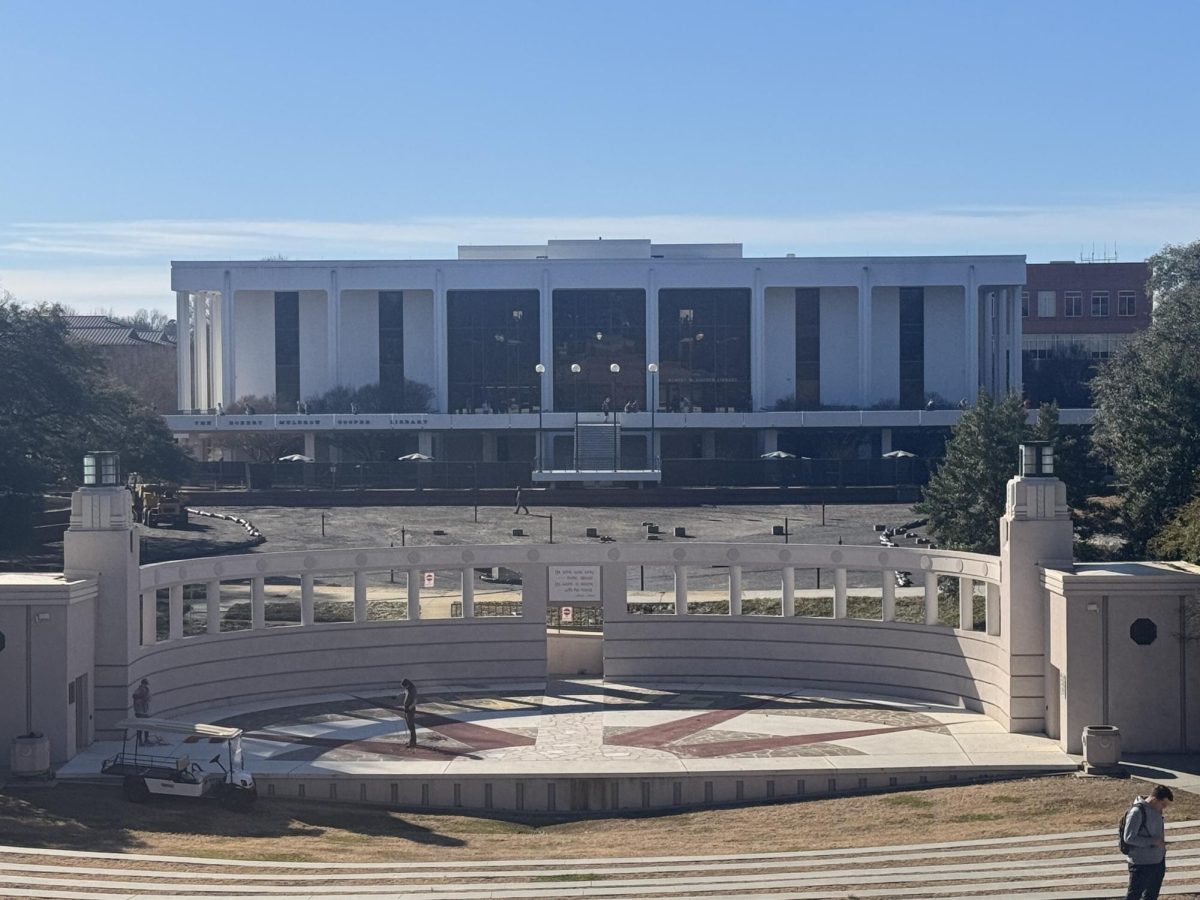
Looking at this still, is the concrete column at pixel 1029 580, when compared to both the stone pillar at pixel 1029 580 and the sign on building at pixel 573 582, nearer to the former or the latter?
the stone pillar at pixel 1029 580

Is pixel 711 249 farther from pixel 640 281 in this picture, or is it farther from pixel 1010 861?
pixel 1010 861

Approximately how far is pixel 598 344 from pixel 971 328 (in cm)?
2387

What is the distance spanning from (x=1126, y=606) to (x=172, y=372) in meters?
116

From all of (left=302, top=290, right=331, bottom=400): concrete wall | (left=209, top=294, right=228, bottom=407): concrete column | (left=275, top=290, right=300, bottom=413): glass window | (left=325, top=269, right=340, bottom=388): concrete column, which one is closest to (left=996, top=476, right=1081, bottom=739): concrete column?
(left=325, top=269, right=340, bottom=388): concrete column

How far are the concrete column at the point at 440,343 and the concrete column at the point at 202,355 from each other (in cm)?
1601

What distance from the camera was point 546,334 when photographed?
10106 centimetres

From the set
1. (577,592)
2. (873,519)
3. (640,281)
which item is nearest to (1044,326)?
(640,281)

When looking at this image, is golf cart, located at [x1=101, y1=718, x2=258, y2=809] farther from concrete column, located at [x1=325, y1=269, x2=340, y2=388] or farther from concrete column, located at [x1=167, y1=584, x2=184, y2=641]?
concrete column, located at [x1=325, y1=269, x2=340, y2=388]

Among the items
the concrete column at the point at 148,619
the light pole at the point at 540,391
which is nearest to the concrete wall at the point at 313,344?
the light pole at the point at 540,391

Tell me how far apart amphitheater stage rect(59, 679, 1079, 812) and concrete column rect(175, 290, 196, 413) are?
6919 cm

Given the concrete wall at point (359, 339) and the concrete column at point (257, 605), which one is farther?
the concrete wall at point (359, 339)

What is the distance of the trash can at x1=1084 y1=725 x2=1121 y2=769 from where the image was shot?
2975cm

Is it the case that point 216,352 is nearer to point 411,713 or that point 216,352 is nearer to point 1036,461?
point 411,713

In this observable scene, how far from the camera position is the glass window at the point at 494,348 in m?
102
